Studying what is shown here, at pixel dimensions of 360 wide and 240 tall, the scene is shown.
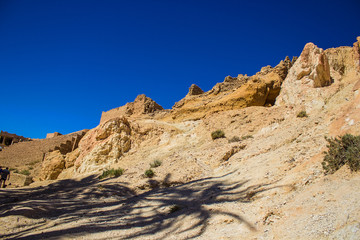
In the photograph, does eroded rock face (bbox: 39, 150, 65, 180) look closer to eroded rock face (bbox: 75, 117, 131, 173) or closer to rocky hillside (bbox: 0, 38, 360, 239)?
rocky hillside (bbox: 0, 38, 360, 239)

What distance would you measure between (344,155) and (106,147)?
1628 centimetres

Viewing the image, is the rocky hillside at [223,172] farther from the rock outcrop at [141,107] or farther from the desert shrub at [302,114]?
the rock outcrop at [141,107]

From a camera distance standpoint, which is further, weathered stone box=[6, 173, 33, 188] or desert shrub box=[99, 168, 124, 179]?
weathered stone box=[6, 173, 33, 188]

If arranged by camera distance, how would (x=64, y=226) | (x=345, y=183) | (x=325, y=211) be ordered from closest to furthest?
(x=325, y=211), (x=345, y=183), (x=64, y=226)

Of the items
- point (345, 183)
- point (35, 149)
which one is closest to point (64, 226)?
point (345, 183)

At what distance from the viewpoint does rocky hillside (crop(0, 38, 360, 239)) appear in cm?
421

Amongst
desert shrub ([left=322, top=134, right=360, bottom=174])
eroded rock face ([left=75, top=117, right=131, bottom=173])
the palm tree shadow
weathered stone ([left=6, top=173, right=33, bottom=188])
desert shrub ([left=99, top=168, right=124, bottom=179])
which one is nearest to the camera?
desert shrub ([left=322, top=134, right=360, bottom=174])

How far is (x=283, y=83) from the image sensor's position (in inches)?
789

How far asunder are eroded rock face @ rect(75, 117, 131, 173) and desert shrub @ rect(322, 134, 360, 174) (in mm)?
14637

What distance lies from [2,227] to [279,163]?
26.8 ft

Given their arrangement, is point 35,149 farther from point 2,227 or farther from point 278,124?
point 278,124

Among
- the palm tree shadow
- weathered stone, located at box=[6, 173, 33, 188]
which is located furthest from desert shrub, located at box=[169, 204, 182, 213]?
weathered stone, located at box=[6, 173, 33, 188]

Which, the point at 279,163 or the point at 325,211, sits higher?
the point at 279,163

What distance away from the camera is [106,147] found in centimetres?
1814
